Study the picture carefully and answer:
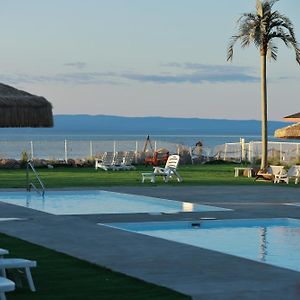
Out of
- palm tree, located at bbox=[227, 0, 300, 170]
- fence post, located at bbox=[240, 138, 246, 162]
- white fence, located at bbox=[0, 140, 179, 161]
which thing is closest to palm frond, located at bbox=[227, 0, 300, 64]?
palm tree, located at bbox=[227, 0, 300, 170]

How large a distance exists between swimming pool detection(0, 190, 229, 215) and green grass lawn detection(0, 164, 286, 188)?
8.20 ft

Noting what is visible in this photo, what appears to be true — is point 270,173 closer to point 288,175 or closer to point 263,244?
point 288,175

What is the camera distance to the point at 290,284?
8602 millimetres

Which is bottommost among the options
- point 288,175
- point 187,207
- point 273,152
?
point 187,207

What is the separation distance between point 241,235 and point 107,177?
539 inches

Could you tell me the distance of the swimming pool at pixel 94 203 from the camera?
17891 mm

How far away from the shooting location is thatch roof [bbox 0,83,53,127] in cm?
885

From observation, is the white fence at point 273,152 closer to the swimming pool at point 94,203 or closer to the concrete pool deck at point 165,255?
the swimming pool at point 94,203

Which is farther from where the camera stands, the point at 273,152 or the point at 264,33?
the point at 273,152

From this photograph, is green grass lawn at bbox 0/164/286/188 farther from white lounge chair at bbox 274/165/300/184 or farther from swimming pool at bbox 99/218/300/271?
swimming pool at bbox 99/218/300/271

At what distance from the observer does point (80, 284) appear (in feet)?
28.2

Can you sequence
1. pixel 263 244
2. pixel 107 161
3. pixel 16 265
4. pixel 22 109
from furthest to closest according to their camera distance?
1. pixel 107 161
2. pixel 263 244
3. pixel 22 109
4. pixel 16 265

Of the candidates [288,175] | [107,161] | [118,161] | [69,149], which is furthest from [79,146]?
[288,175]

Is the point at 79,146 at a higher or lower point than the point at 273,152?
higher
